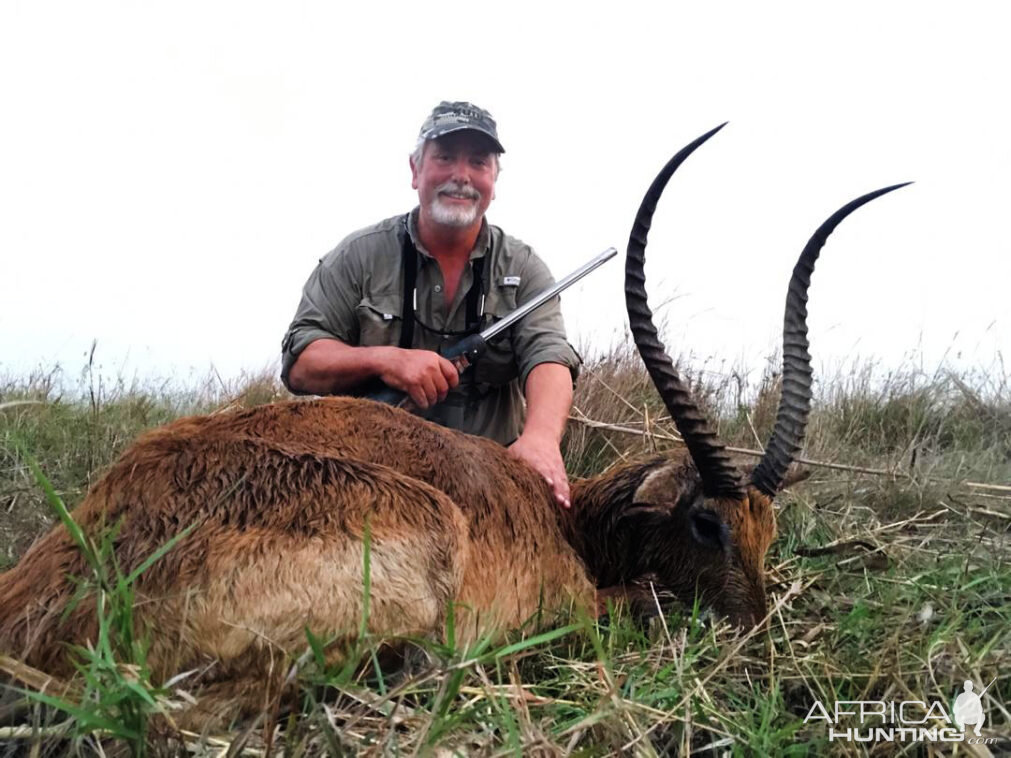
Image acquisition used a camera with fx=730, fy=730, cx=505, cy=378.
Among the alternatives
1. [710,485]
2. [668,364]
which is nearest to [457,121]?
[668,364]

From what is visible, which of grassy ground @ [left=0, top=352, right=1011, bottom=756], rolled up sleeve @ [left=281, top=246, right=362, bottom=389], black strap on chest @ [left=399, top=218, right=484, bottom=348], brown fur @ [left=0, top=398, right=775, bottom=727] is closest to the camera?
grassy ground @ [left=0, top=352, right=1011, bottom=756]

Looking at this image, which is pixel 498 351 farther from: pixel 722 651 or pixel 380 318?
pixel 722 651

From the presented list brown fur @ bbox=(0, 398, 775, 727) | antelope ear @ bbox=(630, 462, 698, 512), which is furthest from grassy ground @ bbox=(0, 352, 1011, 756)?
antelope ear @ bbox=(630, 462, 698, 512)

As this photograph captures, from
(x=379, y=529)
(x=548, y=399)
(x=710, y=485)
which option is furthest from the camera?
(x=548, y=399)

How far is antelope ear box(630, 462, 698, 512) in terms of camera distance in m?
3.75

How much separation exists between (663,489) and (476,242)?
3.04m

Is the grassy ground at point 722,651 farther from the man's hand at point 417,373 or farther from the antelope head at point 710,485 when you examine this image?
the man's hand at point 417,373

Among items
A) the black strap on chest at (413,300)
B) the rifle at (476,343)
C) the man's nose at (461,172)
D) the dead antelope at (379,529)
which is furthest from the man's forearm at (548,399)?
the man's nose at (461,172)

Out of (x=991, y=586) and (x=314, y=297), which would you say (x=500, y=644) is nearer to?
(x=991, y=586)

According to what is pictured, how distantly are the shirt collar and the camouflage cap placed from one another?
0.61 meters

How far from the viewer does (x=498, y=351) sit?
587cm

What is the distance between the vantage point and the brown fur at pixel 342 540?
94.7 inches

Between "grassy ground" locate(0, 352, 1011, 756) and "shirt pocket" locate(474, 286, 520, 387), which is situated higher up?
"shirt pocket" locate(474, 286, 520, 387)

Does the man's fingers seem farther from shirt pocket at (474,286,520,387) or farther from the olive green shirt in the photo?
shirt pocket at (474,286,520,387)
